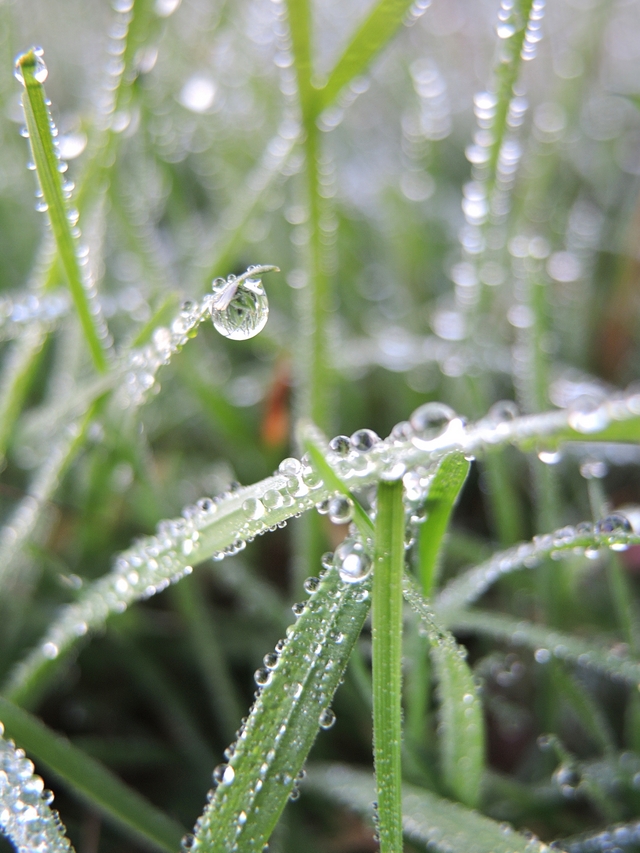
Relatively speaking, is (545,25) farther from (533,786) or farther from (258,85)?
(533,786)

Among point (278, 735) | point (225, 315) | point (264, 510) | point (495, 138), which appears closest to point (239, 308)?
point (225, 315)

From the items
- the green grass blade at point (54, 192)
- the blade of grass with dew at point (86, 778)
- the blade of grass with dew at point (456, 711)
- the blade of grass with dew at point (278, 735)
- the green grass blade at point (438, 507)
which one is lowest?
the blade of grass with dew at point (86, 778)

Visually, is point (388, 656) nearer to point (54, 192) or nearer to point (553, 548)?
point (553, 548)

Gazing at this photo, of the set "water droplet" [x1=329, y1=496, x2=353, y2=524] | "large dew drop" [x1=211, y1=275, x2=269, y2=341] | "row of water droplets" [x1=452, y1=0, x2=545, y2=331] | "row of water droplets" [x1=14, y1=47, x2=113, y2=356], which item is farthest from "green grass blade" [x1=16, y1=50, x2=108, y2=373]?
"row of water droplets" [x1=452, y1=0, x2=545, y2=331]

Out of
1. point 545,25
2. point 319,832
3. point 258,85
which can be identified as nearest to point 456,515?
point 319,832

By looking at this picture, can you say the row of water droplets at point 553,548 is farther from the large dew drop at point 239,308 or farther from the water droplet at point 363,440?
the large dew drop at point 239,308

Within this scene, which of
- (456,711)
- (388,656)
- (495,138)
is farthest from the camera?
(495,138)

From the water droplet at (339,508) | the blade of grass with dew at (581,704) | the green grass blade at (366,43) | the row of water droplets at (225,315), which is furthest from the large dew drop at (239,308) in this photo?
the blade of grass with dew at (581,704)
